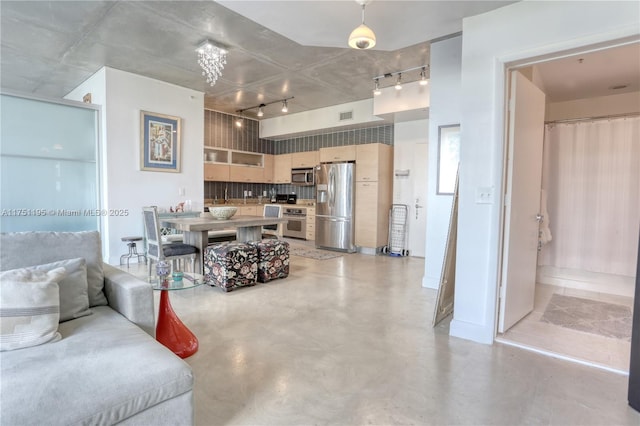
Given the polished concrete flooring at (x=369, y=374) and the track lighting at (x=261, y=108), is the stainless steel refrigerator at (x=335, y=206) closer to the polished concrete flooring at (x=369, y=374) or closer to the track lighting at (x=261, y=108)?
the track lighting at (x=261, y=108)

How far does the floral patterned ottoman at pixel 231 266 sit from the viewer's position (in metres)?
3.68

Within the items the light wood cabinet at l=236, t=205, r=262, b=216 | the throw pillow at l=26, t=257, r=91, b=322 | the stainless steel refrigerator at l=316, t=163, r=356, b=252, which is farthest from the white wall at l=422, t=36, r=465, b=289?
the light wood cabinet at l=236, t=205, r=262, b=216

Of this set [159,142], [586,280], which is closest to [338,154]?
[159,142]

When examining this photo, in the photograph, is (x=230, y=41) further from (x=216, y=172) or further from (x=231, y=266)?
(x=216, y=172)

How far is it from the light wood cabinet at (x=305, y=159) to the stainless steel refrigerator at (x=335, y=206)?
0.87 m

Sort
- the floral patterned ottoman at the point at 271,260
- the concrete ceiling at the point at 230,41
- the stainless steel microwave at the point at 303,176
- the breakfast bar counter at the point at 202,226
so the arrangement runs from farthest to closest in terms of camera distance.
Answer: the stainless steel microwave at the point at 303,176 → the floral patterned ottoman at the point at 271,260 → the breakfast bar counter at the point at 202,226 → the concrete ceiling at the point at 230,41

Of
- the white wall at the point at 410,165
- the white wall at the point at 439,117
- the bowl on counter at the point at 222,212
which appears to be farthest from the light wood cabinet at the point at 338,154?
the bowl on counter at the point at 222,212

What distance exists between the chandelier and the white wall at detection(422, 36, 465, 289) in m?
2.62

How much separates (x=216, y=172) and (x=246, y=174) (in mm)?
843

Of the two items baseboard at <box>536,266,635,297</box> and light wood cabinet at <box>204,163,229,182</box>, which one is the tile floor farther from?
light wood cabinet at <box>204,163,229,182</box>

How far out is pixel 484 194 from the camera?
252 cm

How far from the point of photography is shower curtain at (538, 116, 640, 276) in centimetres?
392

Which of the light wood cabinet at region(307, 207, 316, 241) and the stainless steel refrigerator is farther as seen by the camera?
the light wood cabinet at region(307, 207, 316, 241)

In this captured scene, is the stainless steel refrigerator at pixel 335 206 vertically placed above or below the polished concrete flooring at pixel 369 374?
above
